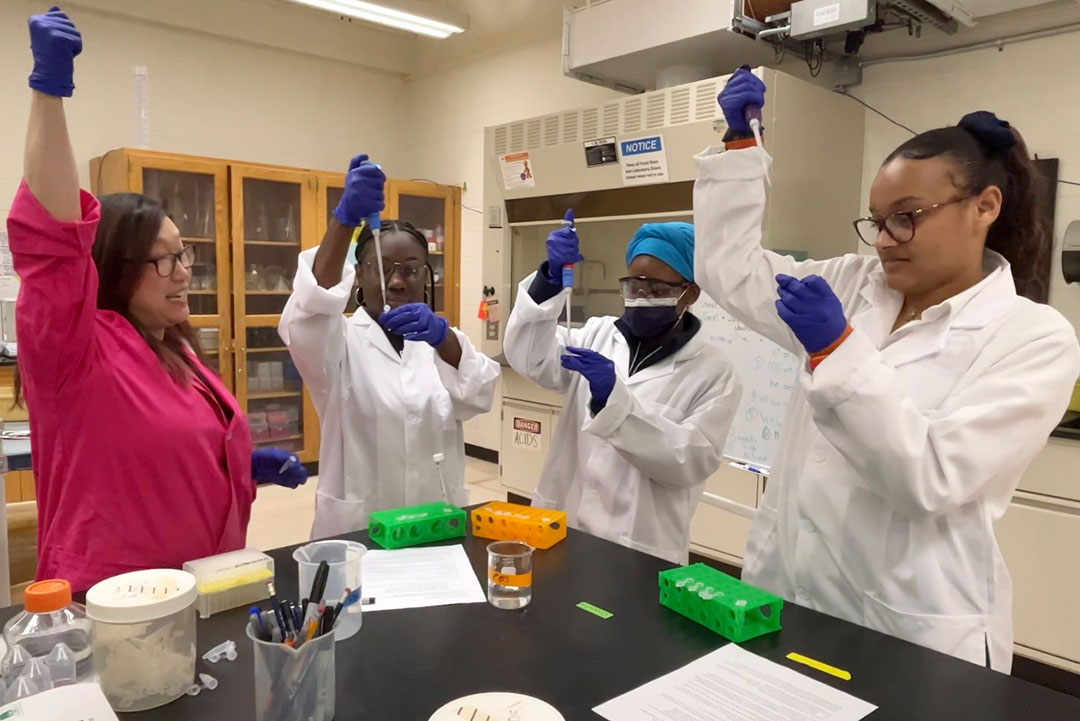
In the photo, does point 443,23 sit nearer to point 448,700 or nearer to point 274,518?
point 274,518

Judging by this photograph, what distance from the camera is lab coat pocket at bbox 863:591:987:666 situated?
3.36 ft

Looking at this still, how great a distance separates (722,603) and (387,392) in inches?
40.0

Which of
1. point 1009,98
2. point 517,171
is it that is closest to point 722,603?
point 1009,98

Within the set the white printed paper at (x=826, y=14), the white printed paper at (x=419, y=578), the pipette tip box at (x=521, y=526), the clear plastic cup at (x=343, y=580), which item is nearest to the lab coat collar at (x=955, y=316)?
the pipette tip box at (x=521, y=526)

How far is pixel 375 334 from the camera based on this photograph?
1.79 m

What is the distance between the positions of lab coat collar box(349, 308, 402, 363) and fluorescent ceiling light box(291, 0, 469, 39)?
2623 mm

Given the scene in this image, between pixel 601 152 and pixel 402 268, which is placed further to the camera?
pixel 601 152

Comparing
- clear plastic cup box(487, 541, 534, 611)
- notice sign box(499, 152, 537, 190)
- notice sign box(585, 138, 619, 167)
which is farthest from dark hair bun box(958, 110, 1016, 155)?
notice sign box(499, 152, 537, 190)

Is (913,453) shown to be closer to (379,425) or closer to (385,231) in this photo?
(379,425)

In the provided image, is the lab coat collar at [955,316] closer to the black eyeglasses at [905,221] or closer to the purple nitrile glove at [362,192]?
the black eyeglasses at [905,221]

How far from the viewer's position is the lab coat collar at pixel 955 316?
110 cm

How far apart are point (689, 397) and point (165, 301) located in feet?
3.49

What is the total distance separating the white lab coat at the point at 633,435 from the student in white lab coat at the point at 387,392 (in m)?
0.17

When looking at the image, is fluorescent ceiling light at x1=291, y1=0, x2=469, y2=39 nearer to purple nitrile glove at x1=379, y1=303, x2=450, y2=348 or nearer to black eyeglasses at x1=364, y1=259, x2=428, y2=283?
black eyeglasses at x1=364, y1=259, x2=428, y2=283
